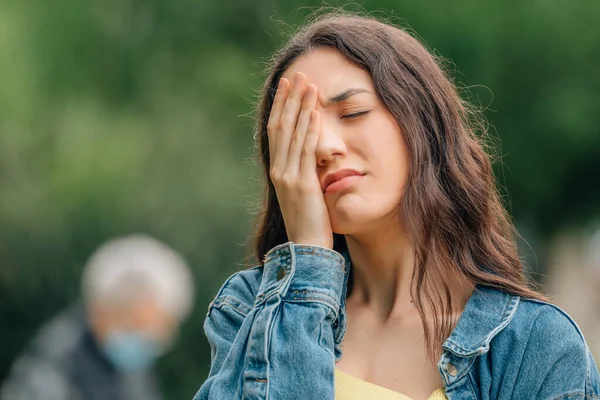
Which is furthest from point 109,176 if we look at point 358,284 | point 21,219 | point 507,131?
point 358,284

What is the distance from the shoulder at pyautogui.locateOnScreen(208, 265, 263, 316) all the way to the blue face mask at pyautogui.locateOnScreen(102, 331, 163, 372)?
3603 millimetres

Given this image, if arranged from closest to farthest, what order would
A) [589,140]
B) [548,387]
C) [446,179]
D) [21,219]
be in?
[548,387] < [446,179] < [589,140] < [21,219]

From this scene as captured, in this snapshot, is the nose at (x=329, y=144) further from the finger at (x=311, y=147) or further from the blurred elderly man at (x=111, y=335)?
the blurred elderly man at (x=111, y=335)

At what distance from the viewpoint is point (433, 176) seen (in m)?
2.32

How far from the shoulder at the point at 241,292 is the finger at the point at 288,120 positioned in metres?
0.26

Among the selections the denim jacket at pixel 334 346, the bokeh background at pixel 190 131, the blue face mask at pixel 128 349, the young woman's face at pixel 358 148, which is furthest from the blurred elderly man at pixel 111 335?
the young woman's face at pixel 358 148

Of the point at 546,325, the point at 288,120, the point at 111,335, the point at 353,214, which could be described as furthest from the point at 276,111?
the point at 111,335

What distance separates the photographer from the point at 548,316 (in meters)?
2.11

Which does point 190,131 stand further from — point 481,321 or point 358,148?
point 481,321

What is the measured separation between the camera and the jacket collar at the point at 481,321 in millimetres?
2125

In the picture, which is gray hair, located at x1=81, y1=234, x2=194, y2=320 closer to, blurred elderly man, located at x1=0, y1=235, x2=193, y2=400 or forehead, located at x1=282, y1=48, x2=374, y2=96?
blurred elderly man, located at x1=0, y1=235, x2=193, y2=400

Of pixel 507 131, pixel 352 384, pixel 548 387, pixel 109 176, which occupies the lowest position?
pixel 109 176

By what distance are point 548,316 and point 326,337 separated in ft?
1.46

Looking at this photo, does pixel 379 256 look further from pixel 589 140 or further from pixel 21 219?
pixel 21 219
